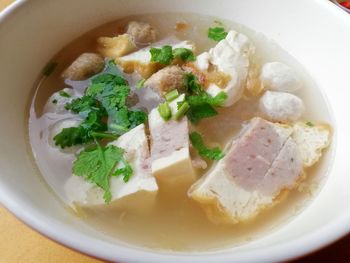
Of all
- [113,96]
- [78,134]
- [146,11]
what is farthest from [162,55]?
[78,134]

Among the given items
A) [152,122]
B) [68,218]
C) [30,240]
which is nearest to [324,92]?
[152,122]

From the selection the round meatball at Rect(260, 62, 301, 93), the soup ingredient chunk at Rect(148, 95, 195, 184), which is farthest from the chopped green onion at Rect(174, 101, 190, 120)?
the round meatball at Rect(260, 62, 301, 93)

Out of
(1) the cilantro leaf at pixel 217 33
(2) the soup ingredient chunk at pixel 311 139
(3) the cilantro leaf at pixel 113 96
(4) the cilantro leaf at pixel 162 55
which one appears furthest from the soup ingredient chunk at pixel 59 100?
(2) the soup ingredient chunk at pixel 311 139

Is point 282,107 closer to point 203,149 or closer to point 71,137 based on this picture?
point 203,149

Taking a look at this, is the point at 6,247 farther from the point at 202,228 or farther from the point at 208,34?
the point at 208,34

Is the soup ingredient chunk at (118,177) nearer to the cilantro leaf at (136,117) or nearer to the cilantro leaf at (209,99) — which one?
the cilantro leaf at (136,117)

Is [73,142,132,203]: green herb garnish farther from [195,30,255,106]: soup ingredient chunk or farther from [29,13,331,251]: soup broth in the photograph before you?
[195,30,255,106]: soup ingredient chunk

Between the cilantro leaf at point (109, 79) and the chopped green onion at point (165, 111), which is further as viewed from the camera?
the cilantro leaf at point (109, 79)

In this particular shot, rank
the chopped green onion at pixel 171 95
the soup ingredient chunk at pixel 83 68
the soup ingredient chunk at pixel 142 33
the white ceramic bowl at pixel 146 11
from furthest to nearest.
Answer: the soup ingredient chunk at pixel 142 33, the soup ingredient chunk at pixel 83 68, the chopped green onion at pixel 171 95, the white ceramic bowl at pixel 146 11
